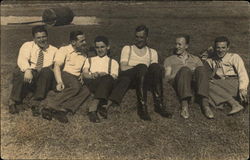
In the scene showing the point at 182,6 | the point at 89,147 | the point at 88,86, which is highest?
the point at 182,6

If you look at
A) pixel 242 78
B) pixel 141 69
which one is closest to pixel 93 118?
pixel 141 69

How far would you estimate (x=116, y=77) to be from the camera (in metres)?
4.71

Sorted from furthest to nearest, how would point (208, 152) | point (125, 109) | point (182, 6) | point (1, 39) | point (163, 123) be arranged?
1. point (182, 6)
2. point (1, 39)
3. point (125, 109)
4. point (163, 123)
5. point (208, 152)

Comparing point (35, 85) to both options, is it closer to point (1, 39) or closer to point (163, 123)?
point (163, 123)

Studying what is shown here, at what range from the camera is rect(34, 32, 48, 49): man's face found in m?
4.88

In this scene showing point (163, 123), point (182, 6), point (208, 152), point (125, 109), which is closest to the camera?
point (208, 152)

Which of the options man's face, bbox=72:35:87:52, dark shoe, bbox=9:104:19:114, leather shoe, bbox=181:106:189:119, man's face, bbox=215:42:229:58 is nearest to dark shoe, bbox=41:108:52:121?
dark shoe, bbox=9:104:19:114

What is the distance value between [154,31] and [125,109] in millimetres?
4335

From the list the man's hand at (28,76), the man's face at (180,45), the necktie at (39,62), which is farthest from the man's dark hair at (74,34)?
the man's face at (180,45)

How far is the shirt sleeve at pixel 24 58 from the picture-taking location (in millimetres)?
4773

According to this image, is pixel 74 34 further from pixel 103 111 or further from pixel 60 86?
pixel 103 111

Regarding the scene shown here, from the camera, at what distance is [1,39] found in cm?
852

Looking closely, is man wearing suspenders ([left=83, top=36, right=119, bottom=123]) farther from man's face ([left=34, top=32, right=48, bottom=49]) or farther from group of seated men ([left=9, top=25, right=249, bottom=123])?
man's face ([left=34, top=32, right=48, bottom=49])

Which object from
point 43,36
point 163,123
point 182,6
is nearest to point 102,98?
point 163,123
